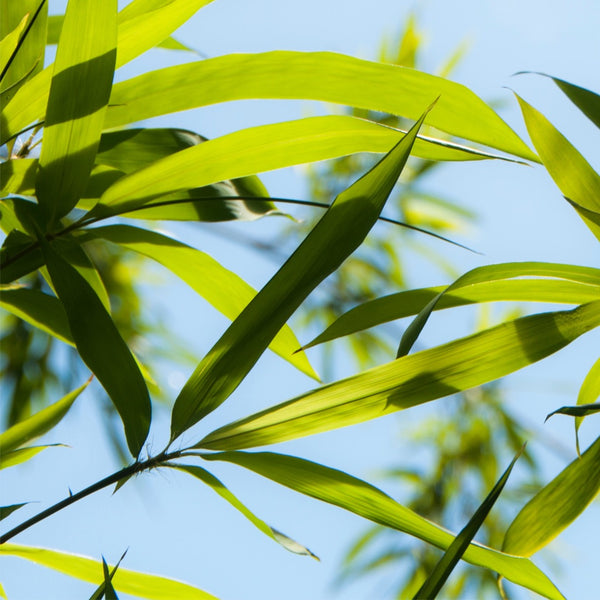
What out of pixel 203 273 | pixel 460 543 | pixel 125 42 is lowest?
pixel 460 543

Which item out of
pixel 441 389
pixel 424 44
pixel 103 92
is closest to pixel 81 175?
pixel 103 92

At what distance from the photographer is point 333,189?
5.46 ft

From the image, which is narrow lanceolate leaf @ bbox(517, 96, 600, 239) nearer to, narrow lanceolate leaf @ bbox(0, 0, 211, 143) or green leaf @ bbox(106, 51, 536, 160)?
green leaf @ bbox(106, 51, 536, 160)

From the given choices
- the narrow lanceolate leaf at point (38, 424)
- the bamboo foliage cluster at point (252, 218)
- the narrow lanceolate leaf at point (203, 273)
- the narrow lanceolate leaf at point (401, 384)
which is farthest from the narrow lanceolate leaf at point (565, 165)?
the narrow lanceolate leaf at point (38, 424)

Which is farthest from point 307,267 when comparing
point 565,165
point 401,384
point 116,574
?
point 116,574

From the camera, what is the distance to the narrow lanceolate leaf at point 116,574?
0.56m

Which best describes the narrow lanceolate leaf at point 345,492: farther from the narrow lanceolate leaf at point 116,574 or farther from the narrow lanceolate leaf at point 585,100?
the narrow lanceolate leaf at point 585,100

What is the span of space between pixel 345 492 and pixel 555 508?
0.50 ft

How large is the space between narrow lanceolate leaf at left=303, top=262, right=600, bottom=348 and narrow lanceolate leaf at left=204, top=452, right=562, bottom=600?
9 cm

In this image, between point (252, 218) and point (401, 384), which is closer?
point (401, 384)

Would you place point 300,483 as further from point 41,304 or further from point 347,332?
point 41,304

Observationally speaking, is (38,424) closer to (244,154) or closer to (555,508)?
(244,154)

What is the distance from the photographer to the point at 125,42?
51 cm

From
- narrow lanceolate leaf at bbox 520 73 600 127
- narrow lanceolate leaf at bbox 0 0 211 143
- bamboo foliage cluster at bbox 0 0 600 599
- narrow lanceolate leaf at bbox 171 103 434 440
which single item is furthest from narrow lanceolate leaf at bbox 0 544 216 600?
narrow lanceolate leaf at bbox 520 73 600 127
